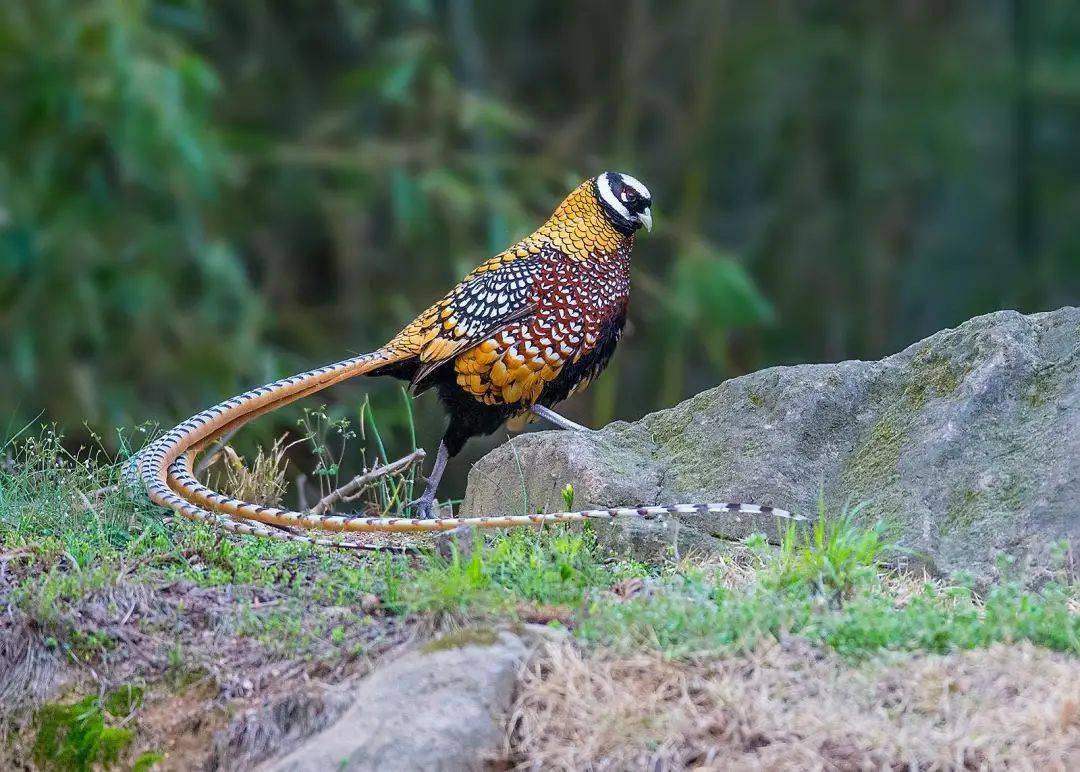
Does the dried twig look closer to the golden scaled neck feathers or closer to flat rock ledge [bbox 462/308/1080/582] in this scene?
flat rock ledge [bbox 462/308/1080/582]

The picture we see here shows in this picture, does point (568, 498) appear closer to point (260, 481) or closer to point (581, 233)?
point (260, 481)

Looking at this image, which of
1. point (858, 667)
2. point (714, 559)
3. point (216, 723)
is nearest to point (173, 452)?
point (216, 723)

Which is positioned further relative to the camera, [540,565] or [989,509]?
[989,509]

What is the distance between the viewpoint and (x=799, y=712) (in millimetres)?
3447

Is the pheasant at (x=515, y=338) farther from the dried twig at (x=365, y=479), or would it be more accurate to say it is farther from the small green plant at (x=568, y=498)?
the small green plant at (x=568, y=498)

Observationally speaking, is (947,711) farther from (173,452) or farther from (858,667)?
(173,452)

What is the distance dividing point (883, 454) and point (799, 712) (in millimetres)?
1739

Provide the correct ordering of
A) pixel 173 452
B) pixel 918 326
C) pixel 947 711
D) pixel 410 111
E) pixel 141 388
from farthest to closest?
pixel 918 326 → pixel 410 111 → pixel 141 388 → pixel 173 452 → pixel 947 711

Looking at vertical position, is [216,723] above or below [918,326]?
above

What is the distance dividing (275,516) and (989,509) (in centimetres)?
237

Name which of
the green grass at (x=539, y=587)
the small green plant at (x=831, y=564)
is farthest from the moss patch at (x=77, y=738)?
the small green plant at (x=831, y=564)

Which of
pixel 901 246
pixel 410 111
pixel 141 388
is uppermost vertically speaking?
pixel 410 111

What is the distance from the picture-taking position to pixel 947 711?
3398mm

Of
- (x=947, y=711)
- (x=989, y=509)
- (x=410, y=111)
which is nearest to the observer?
(x=947, y=711)
